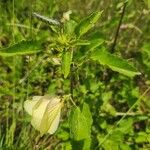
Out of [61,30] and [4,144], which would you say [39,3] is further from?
[61,30]

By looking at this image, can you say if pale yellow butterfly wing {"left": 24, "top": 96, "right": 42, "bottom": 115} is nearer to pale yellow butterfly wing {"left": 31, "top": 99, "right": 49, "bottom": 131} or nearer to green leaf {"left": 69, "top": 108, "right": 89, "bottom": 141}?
pale yellow butterfly wing {"left": 31, "top": 99, "right": 49, "bottom": 131}

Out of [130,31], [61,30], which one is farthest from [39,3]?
[61,30]

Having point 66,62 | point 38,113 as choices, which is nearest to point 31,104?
point 38,113

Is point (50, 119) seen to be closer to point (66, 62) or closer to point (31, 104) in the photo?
point (31, 104)

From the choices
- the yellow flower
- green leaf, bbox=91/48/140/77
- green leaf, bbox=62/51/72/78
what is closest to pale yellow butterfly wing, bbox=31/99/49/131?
the yellow flower

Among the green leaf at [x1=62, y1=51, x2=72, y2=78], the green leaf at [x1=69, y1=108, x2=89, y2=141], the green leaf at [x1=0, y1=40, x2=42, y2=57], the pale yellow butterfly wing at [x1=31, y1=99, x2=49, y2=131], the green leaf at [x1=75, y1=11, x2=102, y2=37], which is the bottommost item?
the green leaf at [x1=69, y1=108, x2=89, y2=141]

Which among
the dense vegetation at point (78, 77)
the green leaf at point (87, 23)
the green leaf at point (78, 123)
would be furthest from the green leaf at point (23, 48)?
the green leaf at point (78, 123)
